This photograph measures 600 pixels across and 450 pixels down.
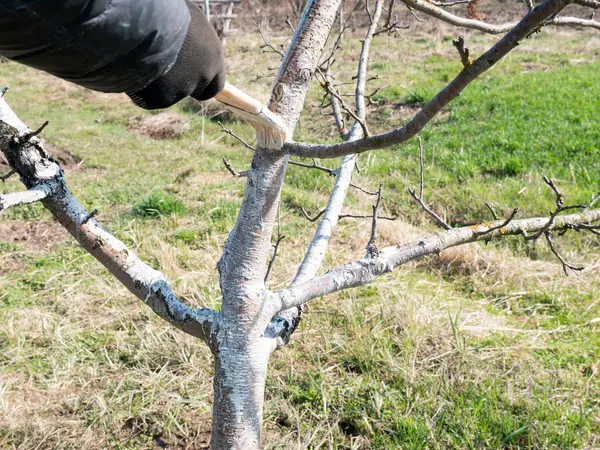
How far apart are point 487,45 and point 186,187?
10.4 metres

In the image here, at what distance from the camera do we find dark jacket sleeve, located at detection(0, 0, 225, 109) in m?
0.74

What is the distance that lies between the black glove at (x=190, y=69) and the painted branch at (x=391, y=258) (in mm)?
754

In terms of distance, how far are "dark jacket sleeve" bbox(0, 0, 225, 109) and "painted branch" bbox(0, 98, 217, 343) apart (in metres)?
0.57

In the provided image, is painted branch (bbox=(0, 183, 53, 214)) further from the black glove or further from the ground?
the ground

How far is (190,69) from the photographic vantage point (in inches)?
39.2

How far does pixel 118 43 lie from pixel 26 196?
653mm

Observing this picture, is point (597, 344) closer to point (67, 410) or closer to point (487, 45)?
point (67, 410)

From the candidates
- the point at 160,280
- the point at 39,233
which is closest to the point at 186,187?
the point at 39,233

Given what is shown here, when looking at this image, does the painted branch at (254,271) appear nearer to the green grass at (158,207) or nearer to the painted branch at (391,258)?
the painted branch at (391,258)

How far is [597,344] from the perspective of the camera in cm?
300

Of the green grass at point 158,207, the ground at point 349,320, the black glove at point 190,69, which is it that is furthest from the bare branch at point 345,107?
the green grass at point 158,207

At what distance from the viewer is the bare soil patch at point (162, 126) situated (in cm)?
863

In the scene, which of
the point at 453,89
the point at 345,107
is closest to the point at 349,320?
the point at 345,107

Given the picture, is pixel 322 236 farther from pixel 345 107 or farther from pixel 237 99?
pixel 237 99
